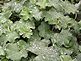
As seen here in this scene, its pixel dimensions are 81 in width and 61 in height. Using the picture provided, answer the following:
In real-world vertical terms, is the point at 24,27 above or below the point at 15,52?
above

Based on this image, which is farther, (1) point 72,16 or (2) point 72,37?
(1) point 72,16

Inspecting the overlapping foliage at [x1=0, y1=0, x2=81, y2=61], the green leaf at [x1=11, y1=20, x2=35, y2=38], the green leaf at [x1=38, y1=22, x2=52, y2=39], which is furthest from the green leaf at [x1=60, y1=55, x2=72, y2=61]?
the green leaf at [x1=11, y1=20, x2=35, y2=38]

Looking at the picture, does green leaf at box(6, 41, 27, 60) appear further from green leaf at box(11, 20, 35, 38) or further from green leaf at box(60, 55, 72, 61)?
green leaf at box(60, 55, 72, 61)

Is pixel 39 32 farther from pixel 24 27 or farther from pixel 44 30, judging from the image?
pixel 24 27

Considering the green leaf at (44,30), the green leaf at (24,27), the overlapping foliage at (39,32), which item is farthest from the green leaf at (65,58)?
the green leaf at (24,27)

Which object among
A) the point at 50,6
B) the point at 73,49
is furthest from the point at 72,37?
the point at 50,6

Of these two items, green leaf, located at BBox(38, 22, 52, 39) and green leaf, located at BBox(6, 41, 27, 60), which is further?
green leaf, located at BBox(38, 22, 52, 39)

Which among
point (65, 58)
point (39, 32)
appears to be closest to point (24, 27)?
point (39, 32)

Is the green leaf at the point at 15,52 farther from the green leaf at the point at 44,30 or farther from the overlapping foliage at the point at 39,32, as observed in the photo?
the green leaf at the point at 44,30

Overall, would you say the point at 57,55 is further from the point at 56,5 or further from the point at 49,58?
the point at 56,5
